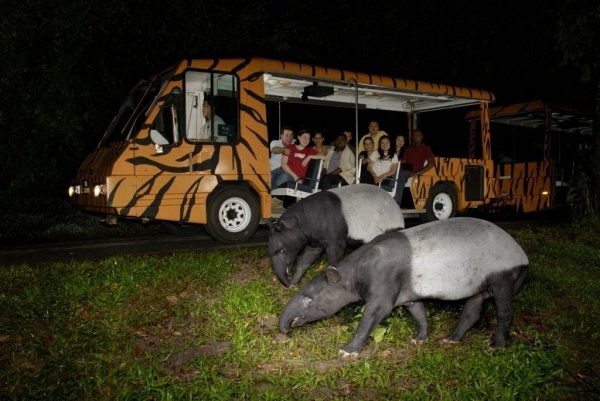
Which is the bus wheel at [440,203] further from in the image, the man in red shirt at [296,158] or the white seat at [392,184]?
the man in red shirt at [296,158]

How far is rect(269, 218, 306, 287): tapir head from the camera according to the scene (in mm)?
5867

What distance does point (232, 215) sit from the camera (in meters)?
8.66

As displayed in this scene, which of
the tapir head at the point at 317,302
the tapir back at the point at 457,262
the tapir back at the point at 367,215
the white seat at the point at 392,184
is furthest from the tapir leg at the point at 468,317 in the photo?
the white seat at the point at 392,184

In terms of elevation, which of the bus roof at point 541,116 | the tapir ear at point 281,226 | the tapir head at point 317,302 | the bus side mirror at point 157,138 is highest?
the bus roof at point 541,116

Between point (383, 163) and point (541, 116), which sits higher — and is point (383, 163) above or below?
below

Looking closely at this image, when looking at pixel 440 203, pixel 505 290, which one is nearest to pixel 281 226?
pixel 505 290

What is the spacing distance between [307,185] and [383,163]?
179cm

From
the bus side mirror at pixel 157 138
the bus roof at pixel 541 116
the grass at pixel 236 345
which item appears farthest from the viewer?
the bus roof at pixel 541 116

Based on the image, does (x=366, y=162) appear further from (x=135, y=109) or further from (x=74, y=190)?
(x=74, y=190)

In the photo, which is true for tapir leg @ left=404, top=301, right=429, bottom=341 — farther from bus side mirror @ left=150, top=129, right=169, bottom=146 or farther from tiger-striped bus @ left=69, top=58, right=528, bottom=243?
bus side mirror @ left=150, top=129, right=169, bottom=146

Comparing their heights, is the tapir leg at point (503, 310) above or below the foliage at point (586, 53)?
below

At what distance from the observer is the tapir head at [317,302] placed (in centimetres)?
439

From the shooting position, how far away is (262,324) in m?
4.91

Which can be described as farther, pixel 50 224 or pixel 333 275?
pixel 50 224
